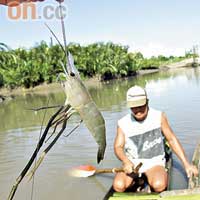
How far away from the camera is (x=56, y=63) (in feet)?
117

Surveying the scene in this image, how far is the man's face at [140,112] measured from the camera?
4.34 metres

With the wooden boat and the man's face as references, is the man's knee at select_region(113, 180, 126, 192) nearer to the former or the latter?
the wooden boat

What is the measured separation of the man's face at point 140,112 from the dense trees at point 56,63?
28.2 metres

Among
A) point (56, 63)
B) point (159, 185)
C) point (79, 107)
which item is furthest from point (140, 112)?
point (56, 63)

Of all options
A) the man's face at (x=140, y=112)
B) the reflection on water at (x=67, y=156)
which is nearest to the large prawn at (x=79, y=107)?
the reflection on water at (x=67, y=156)

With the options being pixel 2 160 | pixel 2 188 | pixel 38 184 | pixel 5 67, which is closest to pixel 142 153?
pixel 38 184

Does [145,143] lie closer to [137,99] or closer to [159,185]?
[159,185]

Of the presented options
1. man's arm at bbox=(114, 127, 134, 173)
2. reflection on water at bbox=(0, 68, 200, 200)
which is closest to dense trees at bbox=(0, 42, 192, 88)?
reflection on water at bbox=(0, 68, 200, 200)

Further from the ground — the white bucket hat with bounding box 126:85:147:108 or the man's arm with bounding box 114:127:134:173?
the white bucket hat with bounding box 126:85:147:108

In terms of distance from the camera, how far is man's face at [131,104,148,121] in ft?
14.2

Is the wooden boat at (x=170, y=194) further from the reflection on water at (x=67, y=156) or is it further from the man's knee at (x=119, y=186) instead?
the reflection on water at (x=67, y=156)

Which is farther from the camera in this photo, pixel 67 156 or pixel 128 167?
pixel 67 156

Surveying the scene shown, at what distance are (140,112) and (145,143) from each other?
40 cm

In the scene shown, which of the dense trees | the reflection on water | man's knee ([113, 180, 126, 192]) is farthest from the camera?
the dense trees
